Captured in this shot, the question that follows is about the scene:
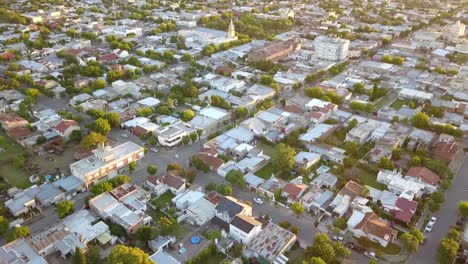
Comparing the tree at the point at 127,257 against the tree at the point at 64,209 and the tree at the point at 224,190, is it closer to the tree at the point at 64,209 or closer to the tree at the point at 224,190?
the tree at the point at 64,209

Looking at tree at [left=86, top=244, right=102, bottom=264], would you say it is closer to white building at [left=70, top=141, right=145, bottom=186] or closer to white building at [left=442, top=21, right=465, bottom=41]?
white building at [left=70, top=141, right=145, bottom=186]

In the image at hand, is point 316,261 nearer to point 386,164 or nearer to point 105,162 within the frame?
point 386,164

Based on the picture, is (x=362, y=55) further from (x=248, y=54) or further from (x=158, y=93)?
(x=158, y=93)

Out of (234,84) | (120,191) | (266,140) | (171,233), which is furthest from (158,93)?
(171,233)

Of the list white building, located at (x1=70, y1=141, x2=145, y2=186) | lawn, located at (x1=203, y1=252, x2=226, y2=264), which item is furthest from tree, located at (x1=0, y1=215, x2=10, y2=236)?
lawn, located at (x1=203, y1=252, x2=226, y2=264)

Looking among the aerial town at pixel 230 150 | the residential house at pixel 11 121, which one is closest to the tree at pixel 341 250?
the aerial town at pixel 230 150

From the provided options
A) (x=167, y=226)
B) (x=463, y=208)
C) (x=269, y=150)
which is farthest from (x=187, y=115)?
(x=463, y=208)
